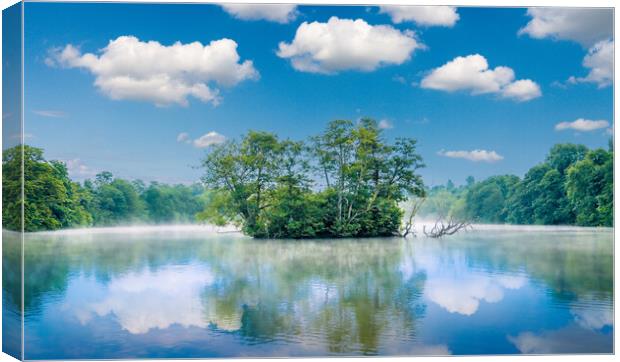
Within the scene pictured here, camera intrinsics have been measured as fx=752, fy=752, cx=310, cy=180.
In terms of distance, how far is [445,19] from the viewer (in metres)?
8.92

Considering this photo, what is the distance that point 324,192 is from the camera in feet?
35.0

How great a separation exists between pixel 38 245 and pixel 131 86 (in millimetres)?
2182

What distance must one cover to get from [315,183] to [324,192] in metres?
0.18

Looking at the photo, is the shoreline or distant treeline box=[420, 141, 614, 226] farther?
the shoreline

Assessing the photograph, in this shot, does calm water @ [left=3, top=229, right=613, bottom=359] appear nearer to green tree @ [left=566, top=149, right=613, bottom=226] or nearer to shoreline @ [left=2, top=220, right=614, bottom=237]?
shoreline @ [left=2, top=220, right=614, bottom=237]

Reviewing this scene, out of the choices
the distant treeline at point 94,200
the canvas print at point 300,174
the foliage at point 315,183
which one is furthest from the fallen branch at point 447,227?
the distant treeline at point 94,200

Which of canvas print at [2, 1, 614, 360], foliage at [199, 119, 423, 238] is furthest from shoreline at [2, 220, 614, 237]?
foliage at [199, 119, 423, 238]

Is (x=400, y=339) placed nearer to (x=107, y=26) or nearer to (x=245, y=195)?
(x=245, y=195)

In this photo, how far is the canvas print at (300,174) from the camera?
25.5 feet

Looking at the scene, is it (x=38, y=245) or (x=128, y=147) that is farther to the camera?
(x=128, y=147)

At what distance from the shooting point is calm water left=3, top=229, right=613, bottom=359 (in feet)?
24.8

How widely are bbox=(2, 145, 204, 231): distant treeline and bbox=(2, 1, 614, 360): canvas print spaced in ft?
0.09

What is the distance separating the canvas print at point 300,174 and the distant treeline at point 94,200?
28 mm

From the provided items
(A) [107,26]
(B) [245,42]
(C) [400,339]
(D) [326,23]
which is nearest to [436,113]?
(D) [326,23]
